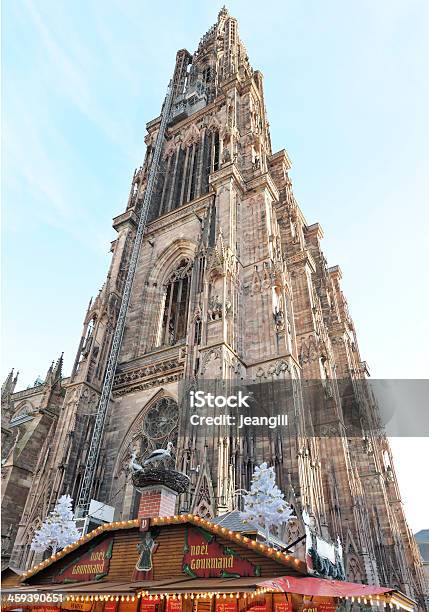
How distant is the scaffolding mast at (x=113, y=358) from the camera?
58.2 feet

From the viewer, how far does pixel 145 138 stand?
37281mm

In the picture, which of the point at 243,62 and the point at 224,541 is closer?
the point at 224,541

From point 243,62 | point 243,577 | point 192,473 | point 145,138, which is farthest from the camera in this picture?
point 243,62

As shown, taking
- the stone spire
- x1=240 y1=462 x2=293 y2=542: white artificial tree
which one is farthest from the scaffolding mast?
the stone spire

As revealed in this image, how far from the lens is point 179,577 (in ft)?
23.7

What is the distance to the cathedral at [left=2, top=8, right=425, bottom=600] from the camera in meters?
15.7

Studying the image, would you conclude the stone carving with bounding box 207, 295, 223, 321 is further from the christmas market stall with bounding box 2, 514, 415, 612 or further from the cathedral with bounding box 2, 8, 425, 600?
the christmas market stall with bounding box 2, 514, 415, 612

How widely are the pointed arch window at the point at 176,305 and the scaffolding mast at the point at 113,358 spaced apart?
88.3 inches

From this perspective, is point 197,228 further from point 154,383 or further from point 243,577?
point 243,577

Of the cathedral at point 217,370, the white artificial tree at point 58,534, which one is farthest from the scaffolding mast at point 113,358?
the white artificial tree at point 58,534

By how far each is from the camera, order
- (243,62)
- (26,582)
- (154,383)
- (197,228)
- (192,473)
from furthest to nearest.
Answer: (243,62) < (197,228) < (154,383) < (192,473) < (26,582)

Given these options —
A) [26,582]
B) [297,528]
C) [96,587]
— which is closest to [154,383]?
[297,528]

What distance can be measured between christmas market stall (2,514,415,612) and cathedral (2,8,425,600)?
5.24 metres

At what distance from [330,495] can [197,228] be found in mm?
15538
